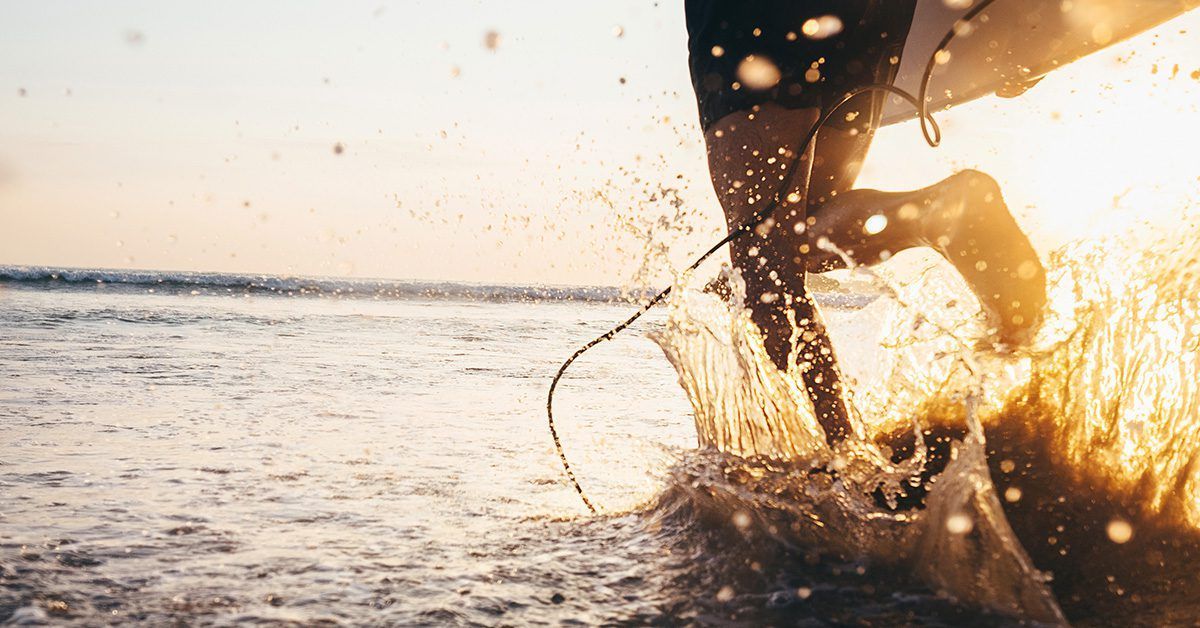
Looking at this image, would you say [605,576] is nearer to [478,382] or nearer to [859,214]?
[859,214]

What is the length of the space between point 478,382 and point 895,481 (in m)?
2.75

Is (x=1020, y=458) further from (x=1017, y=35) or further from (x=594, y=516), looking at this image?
(x=1017, y=35)

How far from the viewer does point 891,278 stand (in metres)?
2.51

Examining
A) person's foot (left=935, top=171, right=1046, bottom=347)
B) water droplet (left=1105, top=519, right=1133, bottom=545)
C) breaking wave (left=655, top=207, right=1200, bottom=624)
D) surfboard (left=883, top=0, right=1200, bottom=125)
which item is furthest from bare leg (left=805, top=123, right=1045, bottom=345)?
surfboard (left=883, top=0, right=1200, bottom=125)

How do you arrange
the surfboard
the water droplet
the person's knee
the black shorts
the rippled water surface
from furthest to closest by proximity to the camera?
the surfboard → the black shorts → the person's knee → the water droplet → the rippled water surface

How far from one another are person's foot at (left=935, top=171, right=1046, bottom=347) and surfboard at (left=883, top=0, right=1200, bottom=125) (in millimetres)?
716

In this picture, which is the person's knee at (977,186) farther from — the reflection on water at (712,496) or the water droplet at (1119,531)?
the water droplet at (1119,531)

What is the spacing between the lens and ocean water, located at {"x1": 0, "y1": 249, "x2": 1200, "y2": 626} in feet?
4.34

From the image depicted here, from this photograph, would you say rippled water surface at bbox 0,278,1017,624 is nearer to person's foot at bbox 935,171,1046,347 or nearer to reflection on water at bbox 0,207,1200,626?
reflection on water at bbox 0,207,1200,626

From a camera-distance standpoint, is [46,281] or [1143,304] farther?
[46,281]

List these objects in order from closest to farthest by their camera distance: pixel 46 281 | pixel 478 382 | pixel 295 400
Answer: pixel 295 400 < pixel 478 382 < pixel 46 281

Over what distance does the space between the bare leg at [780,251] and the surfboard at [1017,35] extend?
1.98 ft

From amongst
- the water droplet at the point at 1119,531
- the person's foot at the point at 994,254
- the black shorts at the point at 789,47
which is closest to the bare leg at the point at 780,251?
the black shorts at the point at 789,47

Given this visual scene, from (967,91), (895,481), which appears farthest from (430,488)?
(967,91)
